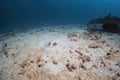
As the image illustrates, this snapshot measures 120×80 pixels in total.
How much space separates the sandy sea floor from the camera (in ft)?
15.7

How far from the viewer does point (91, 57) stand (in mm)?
5688

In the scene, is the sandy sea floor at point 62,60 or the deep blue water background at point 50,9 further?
the deep blue water background at point 50,9

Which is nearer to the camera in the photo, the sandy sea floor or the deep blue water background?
the sandy sea floor

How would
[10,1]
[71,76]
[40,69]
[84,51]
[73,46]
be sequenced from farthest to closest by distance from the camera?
[10,1] → [73,46] → [84,51] → [40,69] → [71,76]

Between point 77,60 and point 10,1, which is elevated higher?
point 10,1

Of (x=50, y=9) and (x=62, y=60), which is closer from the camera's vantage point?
(x=62, y=60)

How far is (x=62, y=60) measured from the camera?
220 inches

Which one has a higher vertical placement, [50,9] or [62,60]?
[50,9]

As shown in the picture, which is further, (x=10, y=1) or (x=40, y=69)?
(x=10, y=1)

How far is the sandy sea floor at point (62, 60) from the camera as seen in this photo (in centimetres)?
480

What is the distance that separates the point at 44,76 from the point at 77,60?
1.50 metres

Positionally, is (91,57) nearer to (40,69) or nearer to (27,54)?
(40,69)

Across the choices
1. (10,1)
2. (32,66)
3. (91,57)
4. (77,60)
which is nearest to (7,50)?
(32,66)

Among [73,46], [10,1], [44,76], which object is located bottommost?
[44,76]
